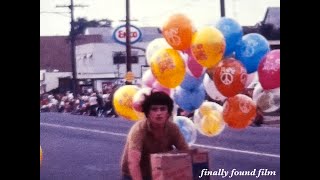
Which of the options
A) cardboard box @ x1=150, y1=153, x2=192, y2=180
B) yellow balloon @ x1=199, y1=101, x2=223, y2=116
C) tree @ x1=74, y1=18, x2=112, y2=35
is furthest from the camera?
tree @ x1=74, y1=18, x2=112, y2=35

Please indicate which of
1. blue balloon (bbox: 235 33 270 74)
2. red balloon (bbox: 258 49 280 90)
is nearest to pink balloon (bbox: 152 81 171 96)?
blue balloon (bbox: 235 33 270 74)

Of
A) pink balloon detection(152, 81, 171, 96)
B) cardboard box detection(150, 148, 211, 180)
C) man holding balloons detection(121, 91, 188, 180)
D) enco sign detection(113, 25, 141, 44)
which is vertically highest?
enco sign detection(113, 25, 141, 44)

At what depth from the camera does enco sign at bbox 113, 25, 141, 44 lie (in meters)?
4.13

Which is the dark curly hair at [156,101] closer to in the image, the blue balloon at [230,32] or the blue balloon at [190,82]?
the blue balloon at [190,82]

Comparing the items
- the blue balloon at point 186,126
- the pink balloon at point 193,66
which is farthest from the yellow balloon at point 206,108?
the pink balloon at point 193,66

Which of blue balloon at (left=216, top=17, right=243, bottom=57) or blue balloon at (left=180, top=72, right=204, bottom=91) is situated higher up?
blue balloon at (left=216, top=17, right=243, bottom=57)

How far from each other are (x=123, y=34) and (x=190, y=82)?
0.58 m

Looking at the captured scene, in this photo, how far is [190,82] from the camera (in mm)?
4008

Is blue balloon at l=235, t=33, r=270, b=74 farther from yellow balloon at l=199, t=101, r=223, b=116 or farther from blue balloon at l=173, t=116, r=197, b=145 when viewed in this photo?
blue balloon at l=173, t=116, r=197, b=145

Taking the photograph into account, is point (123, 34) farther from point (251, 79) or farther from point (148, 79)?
point (251, 79)

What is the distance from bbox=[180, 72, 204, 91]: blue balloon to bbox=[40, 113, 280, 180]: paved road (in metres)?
0.35

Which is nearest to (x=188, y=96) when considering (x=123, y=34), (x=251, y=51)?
(x=251, y=51)
